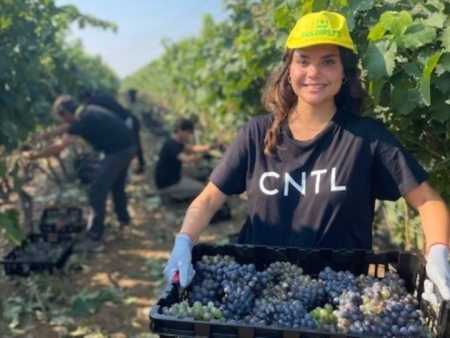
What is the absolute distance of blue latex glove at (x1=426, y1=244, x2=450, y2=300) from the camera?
1704 mm

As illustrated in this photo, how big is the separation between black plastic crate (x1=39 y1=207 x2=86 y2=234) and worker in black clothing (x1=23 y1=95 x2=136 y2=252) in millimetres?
226

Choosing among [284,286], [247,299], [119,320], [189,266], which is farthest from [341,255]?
[119,320]

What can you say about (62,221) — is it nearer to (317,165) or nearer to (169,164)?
(169,164)

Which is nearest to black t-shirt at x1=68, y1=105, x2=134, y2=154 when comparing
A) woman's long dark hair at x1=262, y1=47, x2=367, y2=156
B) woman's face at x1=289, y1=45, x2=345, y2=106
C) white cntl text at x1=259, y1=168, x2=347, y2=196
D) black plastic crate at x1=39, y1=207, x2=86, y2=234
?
black plastic crate at x1=39, y1=207, x2=86, y2=234

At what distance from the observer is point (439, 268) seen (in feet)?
5.78

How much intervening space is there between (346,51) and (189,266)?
1079 millimetres

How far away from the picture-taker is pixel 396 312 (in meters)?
1.59

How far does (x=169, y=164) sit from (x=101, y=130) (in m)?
1.60

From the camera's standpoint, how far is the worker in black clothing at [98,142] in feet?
Result: 20.7

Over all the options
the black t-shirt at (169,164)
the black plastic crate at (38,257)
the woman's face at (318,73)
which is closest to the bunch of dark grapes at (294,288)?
the woman's face at (318,73)

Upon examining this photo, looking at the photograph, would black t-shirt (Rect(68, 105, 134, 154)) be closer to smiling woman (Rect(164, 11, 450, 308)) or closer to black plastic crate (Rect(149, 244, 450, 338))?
smiling woman (Rect(164, 11, 450, 308))

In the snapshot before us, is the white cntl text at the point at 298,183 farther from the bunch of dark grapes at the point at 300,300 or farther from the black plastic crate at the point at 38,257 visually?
the black plastic crate at the point at 38,257

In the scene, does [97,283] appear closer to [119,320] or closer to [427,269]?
[119,320]

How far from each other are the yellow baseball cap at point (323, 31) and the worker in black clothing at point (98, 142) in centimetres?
470
